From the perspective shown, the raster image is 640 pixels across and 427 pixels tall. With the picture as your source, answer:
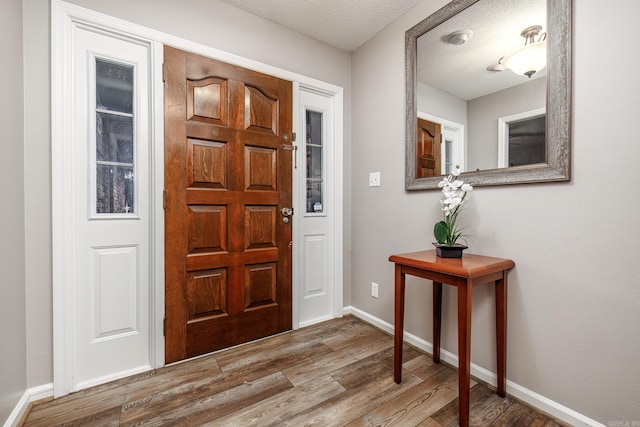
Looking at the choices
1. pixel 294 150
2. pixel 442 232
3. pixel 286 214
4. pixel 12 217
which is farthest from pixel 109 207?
pixel 442 232

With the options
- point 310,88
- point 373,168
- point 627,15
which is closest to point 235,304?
point 373,168

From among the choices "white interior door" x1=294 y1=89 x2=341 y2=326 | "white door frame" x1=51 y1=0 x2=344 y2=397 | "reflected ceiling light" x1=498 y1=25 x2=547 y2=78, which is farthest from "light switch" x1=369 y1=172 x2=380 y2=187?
"white door frame" x1=51 y1=0 x2=344 y2=397

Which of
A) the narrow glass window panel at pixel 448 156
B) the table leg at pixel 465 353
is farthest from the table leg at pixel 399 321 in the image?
the narrow glass window panel at pixel 448 156

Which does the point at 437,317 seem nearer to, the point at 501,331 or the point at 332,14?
the point at 501,331

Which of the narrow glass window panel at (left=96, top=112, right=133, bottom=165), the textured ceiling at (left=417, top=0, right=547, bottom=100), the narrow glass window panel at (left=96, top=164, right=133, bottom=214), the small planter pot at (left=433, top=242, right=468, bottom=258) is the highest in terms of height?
the textured ceiling at (left=417, top=0, right=547, bottom=100)

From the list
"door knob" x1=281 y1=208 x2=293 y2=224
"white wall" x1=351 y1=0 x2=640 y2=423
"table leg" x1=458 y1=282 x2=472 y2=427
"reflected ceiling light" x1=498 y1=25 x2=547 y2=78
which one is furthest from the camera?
"door knob" x1=281 y1=208 x2=293 y2=224

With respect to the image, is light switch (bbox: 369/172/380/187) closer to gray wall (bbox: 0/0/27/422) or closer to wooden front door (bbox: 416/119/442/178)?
wooden front door (bbox: 416/119/442/178)

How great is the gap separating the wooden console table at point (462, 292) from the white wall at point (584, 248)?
0.09 metres

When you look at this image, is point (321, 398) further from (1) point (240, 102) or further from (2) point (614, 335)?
A: (1) point (240, 102)

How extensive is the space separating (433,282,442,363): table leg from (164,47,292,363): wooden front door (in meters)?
1.09

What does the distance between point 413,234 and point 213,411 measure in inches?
63.9

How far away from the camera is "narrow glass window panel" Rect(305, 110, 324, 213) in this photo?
2.41 m

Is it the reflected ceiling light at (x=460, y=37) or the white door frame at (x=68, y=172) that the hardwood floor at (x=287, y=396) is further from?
the reflected ceiling light at (x=460, y=37)

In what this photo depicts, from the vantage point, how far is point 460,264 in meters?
1.38
